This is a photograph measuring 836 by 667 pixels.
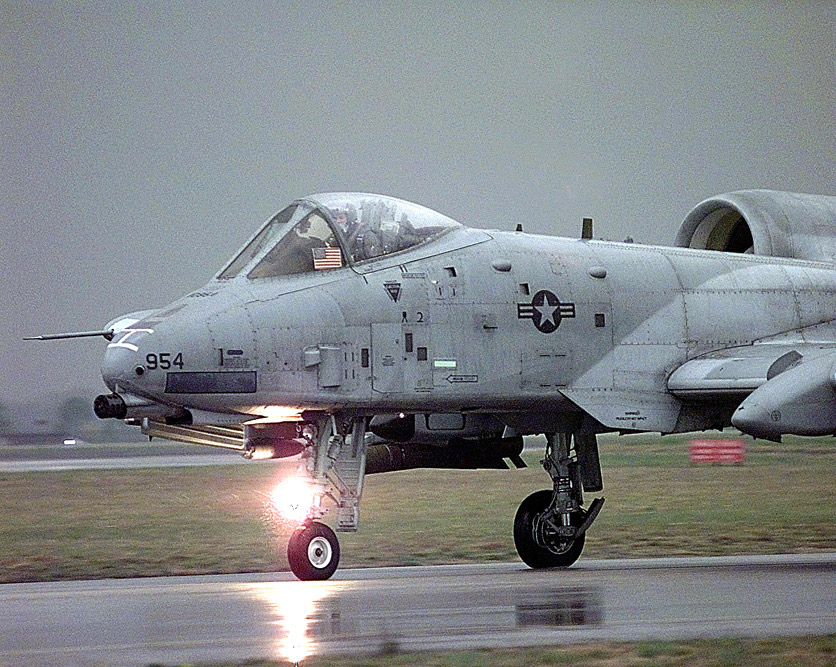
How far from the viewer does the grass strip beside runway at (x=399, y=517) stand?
1734 cm

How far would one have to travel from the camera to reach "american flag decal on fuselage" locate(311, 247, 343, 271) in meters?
13.7

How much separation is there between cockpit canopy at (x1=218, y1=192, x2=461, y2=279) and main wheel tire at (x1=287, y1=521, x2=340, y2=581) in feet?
7.56

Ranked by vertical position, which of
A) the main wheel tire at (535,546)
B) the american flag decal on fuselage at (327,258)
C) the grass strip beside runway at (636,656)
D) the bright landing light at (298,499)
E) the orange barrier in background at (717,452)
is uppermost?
the american flag decal on fuselage at (327,258)

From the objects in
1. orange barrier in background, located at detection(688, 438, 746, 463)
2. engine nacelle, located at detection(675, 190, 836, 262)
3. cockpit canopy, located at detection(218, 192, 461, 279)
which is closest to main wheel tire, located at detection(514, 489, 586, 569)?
cockpit canopy, located at detection(218, 192, 461, 279)

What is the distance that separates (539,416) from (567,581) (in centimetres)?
216

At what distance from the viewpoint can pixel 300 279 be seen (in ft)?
44.3

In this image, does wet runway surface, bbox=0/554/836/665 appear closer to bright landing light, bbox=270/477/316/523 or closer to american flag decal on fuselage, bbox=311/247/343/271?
bright landing light, bbox=270/477/316/523

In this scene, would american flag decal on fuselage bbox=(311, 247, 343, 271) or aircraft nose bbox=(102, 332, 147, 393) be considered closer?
aircraft nose bbox=(102, 332, 147, 393)

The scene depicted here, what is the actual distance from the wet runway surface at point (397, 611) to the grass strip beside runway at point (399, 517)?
2519 millimetres

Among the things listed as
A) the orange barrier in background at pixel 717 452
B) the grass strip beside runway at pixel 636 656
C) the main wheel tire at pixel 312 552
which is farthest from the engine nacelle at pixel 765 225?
the orange barrier in background at pixel 717 452

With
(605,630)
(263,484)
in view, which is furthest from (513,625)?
(263,484)

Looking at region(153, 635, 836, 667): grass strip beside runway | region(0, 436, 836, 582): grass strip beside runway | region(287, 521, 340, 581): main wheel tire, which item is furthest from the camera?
region(0, 436, 836, 582): grass strip beside runway

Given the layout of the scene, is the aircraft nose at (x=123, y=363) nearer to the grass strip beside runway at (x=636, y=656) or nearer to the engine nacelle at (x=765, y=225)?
the grass strip beside runway at (x=636, y=656)

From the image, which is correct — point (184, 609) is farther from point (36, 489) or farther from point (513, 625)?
point (36, 489)
